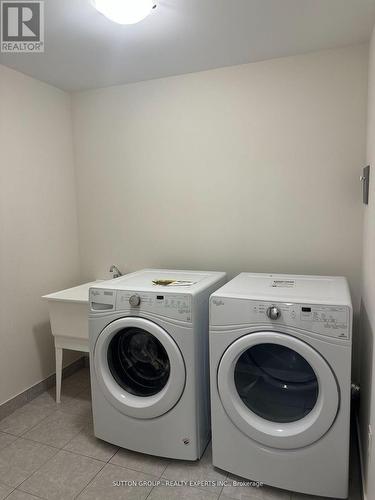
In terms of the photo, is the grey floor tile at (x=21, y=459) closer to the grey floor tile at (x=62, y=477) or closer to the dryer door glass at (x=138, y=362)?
the grey floor tile at (x=62, y=477)

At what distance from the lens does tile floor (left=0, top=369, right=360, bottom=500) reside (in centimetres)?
162

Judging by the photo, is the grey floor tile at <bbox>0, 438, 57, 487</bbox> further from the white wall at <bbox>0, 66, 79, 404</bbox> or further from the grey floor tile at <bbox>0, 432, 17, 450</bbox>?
the white wall at <bbox>0, 66, 79, 404</bbox>

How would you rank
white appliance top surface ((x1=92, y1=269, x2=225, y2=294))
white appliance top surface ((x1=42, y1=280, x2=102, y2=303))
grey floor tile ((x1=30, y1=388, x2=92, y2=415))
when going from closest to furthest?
1. white appliance top surface ((x1=92, y1=269, x2=225, y2=294))
2. white appliance top surface ((x1=42, y1=280, x2=102, y2=303))
3. grey floor tile ((x1=30, y1=388, x2=92, y2=415))

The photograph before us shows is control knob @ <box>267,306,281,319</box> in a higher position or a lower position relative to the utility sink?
higher

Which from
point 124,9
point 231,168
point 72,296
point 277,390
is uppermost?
point 124,9

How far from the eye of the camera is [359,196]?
206 cm

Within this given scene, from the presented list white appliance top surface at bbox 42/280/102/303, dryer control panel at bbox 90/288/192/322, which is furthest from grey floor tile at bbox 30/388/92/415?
dryer control panel at bbox 90/288/192/322

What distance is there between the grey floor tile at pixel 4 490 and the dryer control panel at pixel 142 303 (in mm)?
900

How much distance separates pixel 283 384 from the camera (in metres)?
1.68

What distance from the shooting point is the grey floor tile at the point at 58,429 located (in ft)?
6.67

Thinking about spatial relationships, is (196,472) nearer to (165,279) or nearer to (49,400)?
(165,279)

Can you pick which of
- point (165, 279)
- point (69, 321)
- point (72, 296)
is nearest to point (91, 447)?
point (69, 321)

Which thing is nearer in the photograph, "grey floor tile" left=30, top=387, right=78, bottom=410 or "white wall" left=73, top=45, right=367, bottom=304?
"white wall" left=73, top=45, right=367, bottom=304

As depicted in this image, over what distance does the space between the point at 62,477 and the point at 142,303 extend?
37.4 inches
